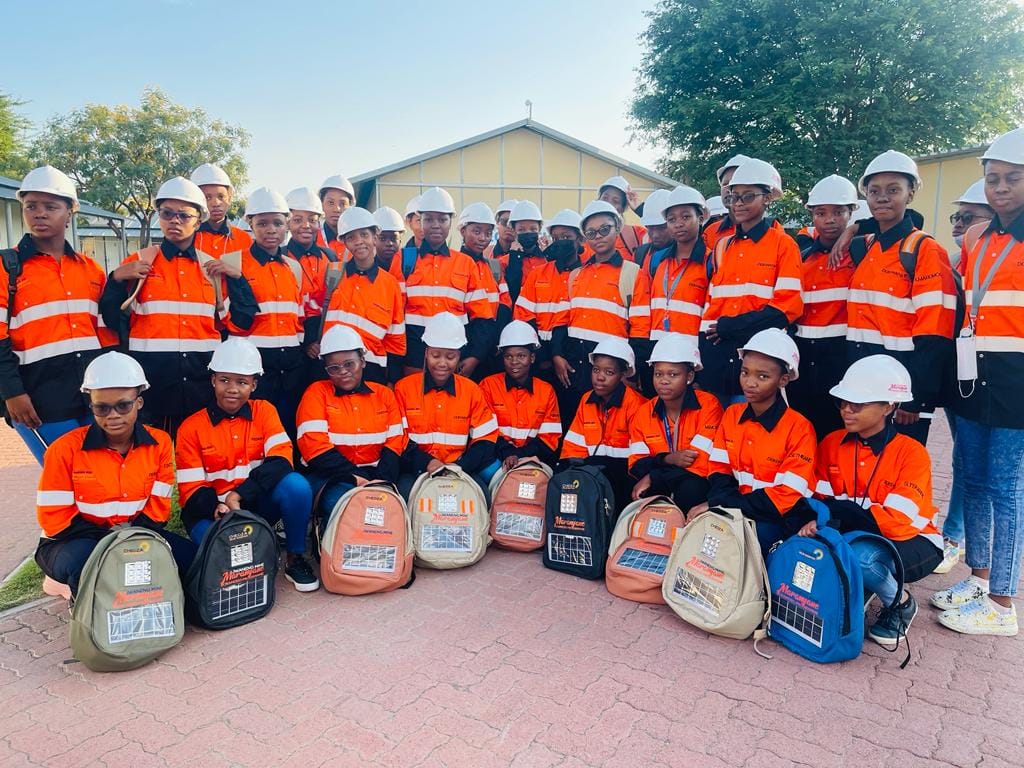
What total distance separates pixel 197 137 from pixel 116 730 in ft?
111

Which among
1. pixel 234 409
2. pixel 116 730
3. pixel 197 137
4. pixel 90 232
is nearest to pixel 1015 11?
pixel 234 409

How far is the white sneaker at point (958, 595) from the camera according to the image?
12.8ft

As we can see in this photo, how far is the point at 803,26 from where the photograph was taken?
19.5m

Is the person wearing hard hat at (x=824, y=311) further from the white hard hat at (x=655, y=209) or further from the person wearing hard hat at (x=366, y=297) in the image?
the person wearing hard hat at (x=366, y=297)

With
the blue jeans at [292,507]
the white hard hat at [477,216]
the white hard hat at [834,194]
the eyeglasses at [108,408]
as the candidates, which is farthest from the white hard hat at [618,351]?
the eyeglasses at [108,408]

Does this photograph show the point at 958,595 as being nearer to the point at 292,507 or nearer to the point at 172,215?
the point at 292,507

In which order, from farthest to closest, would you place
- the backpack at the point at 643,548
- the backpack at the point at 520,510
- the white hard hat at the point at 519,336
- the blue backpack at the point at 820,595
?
1. the white hard hat at the point at 519,336
2. the backpack at the point at 520,510
3. the backpack at the point at 643,548
4. the blue backpack at the point at 820,595

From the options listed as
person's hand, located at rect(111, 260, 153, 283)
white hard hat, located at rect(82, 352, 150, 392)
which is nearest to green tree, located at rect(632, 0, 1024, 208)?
person's hand, located at rect(111, 260, 153, 283)

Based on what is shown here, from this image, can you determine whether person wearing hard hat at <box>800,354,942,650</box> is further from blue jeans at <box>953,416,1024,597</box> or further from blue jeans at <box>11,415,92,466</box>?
blue jeans at <box>11,415,92,466</box>

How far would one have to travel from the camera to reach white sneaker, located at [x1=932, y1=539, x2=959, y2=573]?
451 cm

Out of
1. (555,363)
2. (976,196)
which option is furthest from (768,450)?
(976,196)

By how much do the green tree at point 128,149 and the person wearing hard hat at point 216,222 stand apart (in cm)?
2704

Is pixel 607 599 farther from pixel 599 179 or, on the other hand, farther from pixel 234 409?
pixel 599 179

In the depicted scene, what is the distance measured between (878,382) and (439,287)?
11.0 feet
